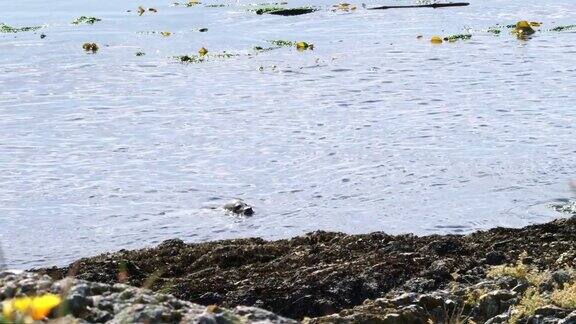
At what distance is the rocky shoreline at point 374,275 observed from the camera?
735 cm

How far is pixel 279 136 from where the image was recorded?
805 inches

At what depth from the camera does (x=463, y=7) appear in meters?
41.7

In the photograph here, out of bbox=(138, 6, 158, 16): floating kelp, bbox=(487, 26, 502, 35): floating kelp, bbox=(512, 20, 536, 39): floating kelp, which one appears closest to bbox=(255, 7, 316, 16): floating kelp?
bbox=(138, 6, 158, 16): floating kelp

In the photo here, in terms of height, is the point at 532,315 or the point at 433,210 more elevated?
the point at 532,315

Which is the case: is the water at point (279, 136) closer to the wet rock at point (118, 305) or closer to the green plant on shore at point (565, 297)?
the green plant on shore at point (565, 297)

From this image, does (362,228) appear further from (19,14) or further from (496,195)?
(19,14)

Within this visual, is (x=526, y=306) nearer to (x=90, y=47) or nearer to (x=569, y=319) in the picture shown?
(x=569, y=319)

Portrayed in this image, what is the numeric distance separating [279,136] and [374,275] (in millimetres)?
10986

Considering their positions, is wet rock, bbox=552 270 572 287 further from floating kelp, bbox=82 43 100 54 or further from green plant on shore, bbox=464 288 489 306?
floating kelp, bbox=82 43 100 54

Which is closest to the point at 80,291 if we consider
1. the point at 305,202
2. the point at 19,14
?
the point at 305,202

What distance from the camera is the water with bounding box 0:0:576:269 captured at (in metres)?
14.9

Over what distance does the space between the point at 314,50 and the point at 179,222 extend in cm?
1767

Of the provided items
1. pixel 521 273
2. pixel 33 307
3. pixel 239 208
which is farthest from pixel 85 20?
pixel 33 307

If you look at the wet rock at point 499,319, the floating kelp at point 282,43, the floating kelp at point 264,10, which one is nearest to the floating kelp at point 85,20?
the floating kelp at point 264,10
